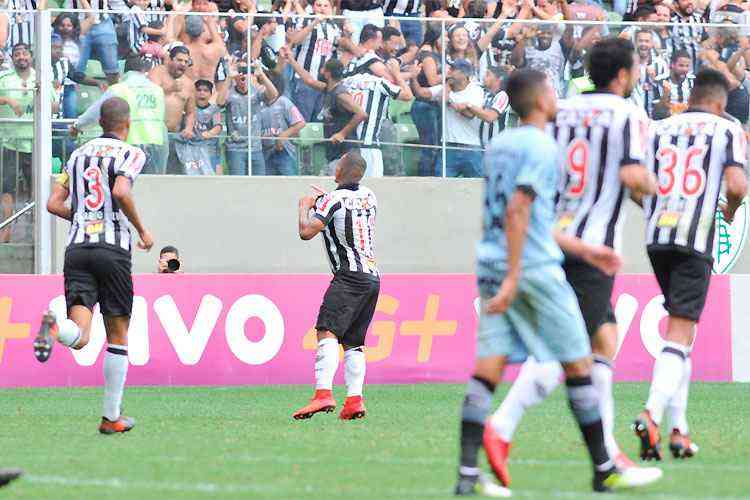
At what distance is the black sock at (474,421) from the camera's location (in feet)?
23.2

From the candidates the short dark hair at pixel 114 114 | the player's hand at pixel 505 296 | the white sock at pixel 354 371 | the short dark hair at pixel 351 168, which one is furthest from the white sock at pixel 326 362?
the player's hand at pixel 505 296

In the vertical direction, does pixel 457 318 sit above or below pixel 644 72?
below

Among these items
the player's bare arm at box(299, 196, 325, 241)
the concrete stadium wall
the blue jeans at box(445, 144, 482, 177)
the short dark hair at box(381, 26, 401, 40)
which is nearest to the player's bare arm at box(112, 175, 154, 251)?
the player's bare arm at box(299, 196, 325, 241)

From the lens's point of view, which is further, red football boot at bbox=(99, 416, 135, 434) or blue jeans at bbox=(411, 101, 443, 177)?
blue jeans at bbox=(411, 101, 443, 177)

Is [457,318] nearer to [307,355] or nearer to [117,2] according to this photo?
[307,355]

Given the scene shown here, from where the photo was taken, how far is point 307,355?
1630 centimetres

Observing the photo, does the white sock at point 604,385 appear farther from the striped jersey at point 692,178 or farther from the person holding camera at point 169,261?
the person holding camera at point 169,261

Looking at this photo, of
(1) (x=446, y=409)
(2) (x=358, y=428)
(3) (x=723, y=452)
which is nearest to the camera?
(3) (x=723, y=452)

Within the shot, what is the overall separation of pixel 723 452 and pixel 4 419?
536 cm

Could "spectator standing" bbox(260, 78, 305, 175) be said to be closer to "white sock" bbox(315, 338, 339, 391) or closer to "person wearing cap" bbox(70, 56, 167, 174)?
"person wearing cap" bbox(70, 56, 167, 174)

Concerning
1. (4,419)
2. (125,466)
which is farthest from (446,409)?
(125,466)

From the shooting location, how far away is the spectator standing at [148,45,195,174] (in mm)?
17703

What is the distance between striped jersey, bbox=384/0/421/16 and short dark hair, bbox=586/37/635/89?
37.5ft

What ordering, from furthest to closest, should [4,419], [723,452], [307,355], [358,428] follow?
[307,355]
[4,419]
[358,428]
[723,452]
